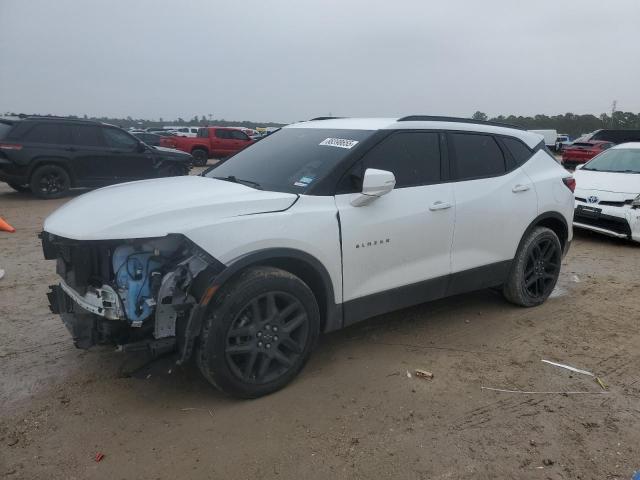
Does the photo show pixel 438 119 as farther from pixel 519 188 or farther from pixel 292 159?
pixel 292 159

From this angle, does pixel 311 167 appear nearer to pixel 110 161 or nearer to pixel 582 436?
pixel 582 436

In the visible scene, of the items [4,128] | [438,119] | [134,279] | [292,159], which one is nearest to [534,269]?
[438,119]

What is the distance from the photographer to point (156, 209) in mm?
3016

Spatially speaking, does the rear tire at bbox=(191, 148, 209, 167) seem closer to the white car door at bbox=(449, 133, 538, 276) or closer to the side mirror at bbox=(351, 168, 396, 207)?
the white car door at bbox=(449, 133, 538, 276)

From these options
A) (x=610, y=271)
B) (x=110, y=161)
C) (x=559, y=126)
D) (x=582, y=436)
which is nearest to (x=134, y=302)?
(x=582, y=436)

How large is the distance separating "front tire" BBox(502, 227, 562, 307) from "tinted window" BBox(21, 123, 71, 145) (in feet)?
33.8

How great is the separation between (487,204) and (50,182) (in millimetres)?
10321

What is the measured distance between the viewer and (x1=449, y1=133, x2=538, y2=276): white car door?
422 cm

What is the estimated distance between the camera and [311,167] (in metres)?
3.71

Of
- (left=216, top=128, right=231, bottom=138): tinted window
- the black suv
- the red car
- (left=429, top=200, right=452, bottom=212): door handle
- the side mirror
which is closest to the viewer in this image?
the side mirror

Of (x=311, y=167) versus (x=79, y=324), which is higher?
(x=311, y=167)

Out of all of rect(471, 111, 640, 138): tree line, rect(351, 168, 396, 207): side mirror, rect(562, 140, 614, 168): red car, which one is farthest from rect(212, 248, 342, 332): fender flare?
rect(471, 111, 640, 138): tree line

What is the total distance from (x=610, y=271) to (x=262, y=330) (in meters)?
5.07

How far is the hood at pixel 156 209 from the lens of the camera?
2.91m
